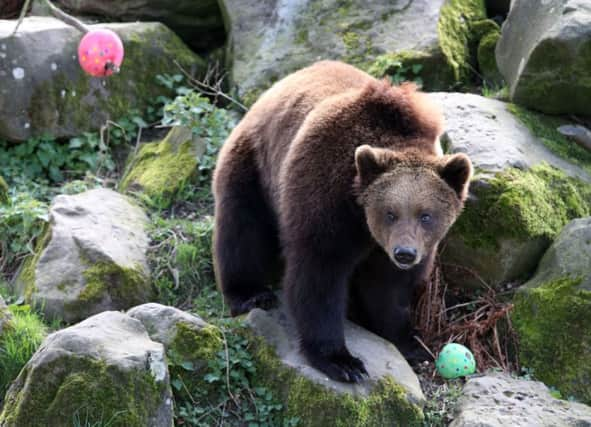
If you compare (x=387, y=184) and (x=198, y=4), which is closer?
(x=387, y=184)

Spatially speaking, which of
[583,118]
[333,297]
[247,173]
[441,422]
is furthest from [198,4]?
[441,422]

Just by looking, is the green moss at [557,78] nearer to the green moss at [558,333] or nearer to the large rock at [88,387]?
the green moss at [558,333]

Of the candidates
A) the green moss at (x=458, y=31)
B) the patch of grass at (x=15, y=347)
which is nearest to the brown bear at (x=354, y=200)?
the patch of grass at (x=15, y=347)

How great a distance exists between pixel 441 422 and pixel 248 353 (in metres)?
1.41

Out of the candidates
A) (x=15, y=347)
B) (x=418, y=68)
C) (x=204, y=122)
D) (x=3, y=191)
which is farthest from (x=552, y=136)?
(x=3, y=191)

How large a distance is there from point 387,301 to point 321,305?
92 centimetres

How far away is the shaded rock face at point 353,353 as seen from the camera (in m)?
5.68

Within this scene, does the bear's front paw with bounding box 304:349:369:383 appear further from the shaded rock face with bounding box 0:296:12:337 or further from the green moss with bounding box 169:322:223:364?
the shaded rock face with bounding box 0:296:12:337

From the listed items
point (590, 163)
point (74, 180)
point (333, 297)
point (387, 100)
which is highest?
point (387, 100)

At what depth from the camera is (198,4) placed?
404 inches

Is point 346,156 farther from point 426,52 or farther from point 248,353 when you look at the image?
point 426,52

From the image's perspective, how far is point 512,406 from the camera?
5637 mm

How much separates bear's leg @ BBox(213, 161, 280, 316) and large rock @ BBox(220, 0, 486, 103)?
2415 mm

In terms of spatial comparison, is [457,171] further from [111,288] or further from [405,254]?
[111,288]
